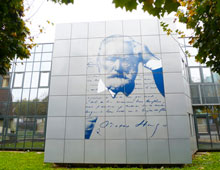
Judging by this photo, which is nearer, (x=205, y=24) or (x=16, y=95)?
(x=205, y=24)

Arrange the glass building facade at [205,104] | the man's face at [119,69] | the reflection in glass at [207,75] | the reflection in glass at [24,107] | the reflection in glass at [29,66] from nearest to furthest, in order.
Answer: the man's face at [119,69]
the glass building facade at [205,104]
the reflection in glass at [207,75]
the reflection in glass at [24,107]
the reflection in glass at [29,66]

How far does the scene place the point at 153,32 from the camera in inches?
350

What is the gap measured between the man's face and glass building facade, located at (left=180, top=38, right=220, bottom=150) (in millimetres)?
8113

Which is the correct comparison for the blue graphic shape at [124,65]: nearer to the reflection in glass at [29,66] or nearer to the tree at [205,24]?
the tree at [205,24]

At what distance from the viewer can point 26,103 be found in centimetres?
1466

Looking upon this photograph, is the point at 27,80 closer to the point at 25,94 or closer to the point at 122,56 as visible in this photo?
the point at 25,94

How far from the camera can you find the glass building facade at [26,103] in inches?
551

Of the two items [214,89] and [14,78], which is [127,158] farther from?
[14,78]

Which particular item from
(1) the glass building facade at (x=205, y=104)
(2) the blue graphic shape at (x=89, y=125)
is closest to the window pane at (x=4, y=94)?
(2) the blue graphic shape at (x=89, y=125)

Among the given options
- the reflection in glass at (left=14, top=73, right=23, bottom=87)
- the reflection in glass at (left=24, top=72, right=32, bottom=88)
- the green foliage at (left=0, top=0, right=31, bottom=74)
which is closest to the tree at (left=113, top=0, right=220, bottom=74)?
the green foliage at (left=0, top=0, right=31, bottom=74)

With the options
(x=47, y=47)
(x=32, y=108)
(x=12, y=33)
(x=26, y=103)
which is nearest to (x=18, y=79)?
(x=26, y=103)

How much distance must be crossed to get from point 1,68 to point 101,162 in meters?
6.11

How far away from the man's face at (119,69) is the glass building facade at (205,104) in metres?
8.11

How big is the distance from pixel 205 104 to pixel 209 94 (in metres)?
1.27
